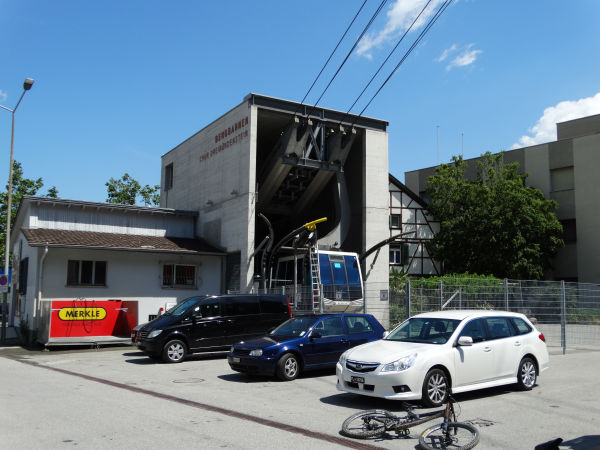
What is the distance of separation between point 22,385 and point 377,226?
19.1m

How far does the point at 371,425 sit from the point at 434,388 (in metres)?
2.30

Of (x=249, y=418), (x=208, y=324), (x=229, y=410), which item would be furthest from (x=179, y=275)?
(x=249, y=418)

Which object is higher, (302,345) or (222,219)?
(222,219)

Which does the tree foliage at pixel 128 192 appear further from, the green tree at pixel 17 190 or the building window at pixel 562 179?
the building window at pixel 562 179

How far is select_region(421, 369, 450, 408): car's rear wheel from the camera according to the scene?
8.79m

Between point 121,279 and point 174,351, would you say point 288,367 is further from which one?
point 121,279

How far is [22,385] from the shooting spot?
11.4 meters

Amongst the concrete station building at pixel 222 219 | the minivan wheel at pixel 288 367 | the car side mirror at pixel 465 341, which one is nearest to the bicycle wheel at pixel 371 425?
the car side mirror at pixel 465 341

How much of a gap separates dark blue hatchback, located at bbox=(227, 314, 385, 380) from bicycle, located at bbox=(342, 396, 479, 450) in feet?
14.7

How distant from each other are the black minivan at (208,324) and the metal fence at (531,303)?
4005 mm

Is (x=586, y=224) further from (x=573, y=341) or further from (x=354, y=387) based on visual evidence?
(x=354, y=387)

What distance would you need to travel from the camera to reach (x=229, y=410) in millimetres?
8773

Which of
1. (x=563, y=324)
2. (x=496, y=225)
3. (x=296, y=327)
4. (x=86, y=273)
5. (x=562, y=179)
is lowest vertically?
(x=563, y=324)

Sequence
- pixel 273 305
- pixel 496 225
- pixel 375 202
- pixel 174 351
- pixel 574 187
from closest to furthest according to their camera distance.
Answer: pixel 174 351 → pixel 273 305 → pixel 375 202 → pixel 496 225 → pixel 574 187
